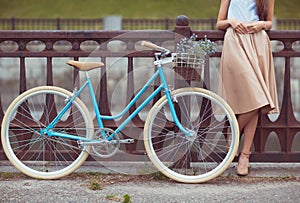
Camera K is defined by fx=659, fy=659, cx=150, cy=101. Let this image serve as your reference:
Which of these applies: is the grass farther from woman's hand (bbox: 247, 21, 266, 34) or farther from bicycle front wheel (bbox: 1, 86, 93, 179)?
woman's hand (bbox: 247, 21, 266, 34)

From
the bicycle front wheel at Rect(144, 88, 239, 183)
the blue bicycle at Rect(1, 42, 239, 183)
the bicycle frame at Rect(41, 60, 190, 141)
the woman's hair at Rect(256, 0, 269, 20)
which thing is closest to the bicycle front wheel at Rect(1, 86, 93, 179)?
the blue bicycle at Rect(1, 42, 239, 183)

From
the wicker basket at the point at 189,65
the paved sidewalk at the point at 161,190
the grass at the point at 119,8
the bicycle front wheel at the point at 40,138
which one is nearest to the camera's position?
the paved sidewalk at the point at 161,190

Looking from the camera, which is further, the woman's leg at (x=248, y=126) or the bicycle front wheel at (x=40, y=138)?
the woman's leg at (x=248, y=126)

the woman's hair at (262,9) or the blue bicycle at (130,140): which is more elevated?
the woman's hair at (262,9)

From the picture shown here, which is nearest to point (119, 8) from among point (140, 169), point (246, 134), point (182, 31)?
point (182, 31)

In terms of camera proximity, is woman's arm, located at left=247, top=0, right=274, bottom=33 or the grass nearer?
woman's arm, located at left=247, top=0, right=274, bottom=33

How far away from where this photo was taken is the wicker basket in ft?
18.9

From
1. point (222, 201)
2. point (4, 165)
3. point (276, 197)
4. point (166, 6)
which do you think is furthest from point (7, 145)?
point (166, 6)

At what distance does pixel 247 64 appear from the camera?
5945 mm

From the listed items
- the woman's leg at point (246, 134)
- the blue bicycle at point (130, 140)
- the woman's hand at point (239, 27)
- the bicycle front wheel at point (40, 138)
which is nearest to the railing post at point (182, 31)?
the blue bicycle at point (130, 140)

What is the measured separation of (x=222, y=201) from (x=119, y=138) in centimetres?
122

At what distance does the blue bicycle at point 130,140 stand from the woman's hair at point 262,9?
82cm

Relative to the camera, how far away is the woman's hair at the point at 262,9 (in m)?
6.11

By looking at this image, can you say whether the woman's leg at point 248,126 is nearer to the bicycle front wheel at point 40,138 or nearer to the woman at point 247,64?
the woman at point 247,64
